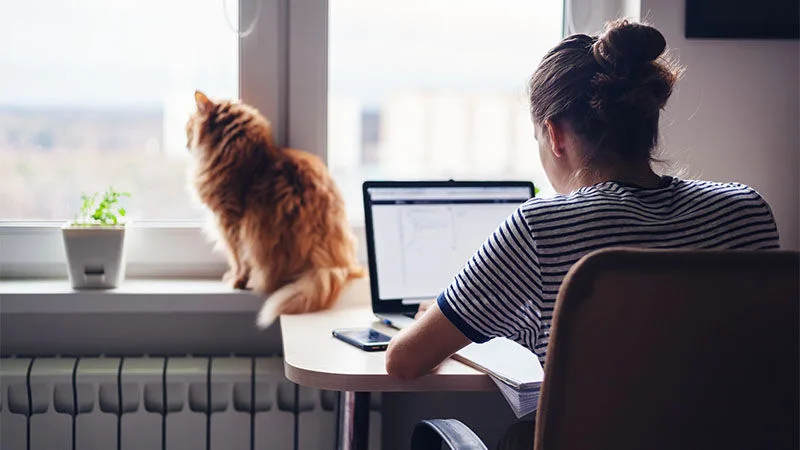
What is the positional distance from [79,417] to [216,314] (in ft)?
1.17

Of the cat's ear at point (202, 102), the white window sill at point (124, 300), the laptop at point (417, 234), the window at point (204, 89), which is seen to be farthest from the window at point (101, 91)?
the laptop at point (417, 234)

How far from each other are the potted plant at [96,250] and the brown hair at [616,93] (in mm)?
1037

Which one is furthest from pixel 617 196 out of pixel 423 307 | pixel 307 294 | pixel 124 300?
pixel 124 300

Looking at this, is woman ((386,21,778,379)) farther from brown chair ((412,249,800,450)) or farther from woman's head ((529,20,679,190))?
brown chair ((412,249,800,450))

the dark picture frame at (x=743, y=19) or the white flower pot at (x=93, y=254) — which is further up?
the dark picture frame at (x=743, y=19)

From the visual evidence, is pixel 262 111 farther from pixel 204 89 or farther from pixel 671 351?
pixel 671 351

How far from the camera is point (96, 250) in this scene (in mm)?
1810

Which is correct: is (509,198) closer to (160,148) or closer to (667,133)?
(667,133)

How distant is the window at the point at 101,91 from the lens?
193 cm

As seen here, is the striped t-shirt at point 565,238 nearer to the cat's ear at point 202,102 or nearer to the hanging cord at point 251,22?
the cat's ear at point 202,102

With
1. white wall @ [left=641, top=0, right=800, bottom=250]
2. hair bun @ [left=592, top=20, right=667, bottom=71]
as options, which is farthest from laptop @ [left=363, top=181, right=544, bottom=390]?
hair bun @ [left=592, top=20, right=667, bottom=71]

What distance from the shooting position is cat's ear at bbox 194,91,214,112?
1.81 m

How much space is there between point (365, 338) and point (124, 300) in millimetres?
603

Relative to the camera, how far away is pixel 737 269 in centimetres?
87
